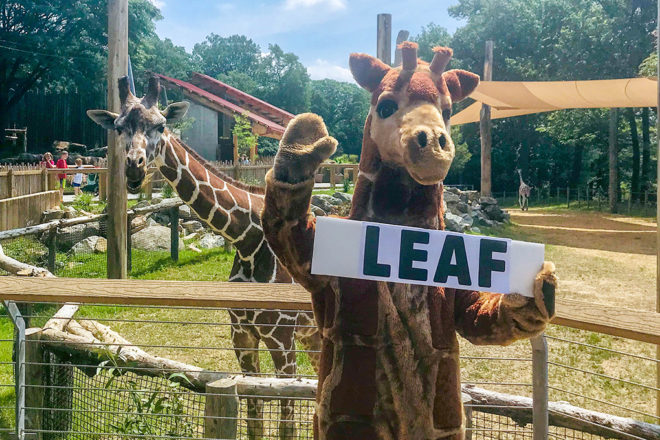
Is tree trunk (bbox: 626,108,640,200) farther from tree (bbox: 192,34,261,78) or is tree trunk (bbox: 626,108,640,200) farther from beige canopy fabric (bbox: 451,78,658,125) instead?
tree (bbox: 192,34,261,78)

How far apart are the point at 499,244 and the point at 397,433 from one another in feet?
1.70

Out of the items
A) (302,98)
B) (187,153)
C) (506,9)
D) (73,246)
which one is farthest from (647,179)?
(187,153)

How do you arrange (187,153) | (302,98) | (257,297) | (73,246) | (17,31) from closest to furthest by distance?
(257,297) < (187,153) < (73,246) < (17,31) < (302,98)

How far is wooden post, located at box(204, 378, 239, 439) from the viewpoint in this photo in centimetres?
224

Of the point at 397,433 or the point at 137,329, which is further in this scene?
the point at 137,329

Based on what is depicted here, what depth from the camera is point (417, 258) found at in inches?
54.1

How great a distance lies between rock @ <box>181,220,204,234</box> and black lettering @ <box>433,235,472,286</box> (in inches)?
362

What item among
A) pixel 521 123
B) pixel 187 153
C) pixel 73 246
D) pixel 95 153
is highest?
pixel 521 123

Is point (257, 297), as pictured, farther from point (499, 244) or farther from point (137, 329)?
point (137, 329)

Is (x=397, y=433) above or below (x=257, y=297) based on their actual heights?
below

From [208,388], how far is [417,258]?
4.13 ft

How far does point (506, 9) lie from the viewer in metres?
29.7

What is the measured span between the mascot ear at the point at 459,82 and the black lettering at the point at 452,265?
0.48 meters

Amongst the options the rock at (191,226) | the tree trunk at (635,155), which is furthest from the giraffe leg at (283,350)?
the tree trunk at (635,155)
